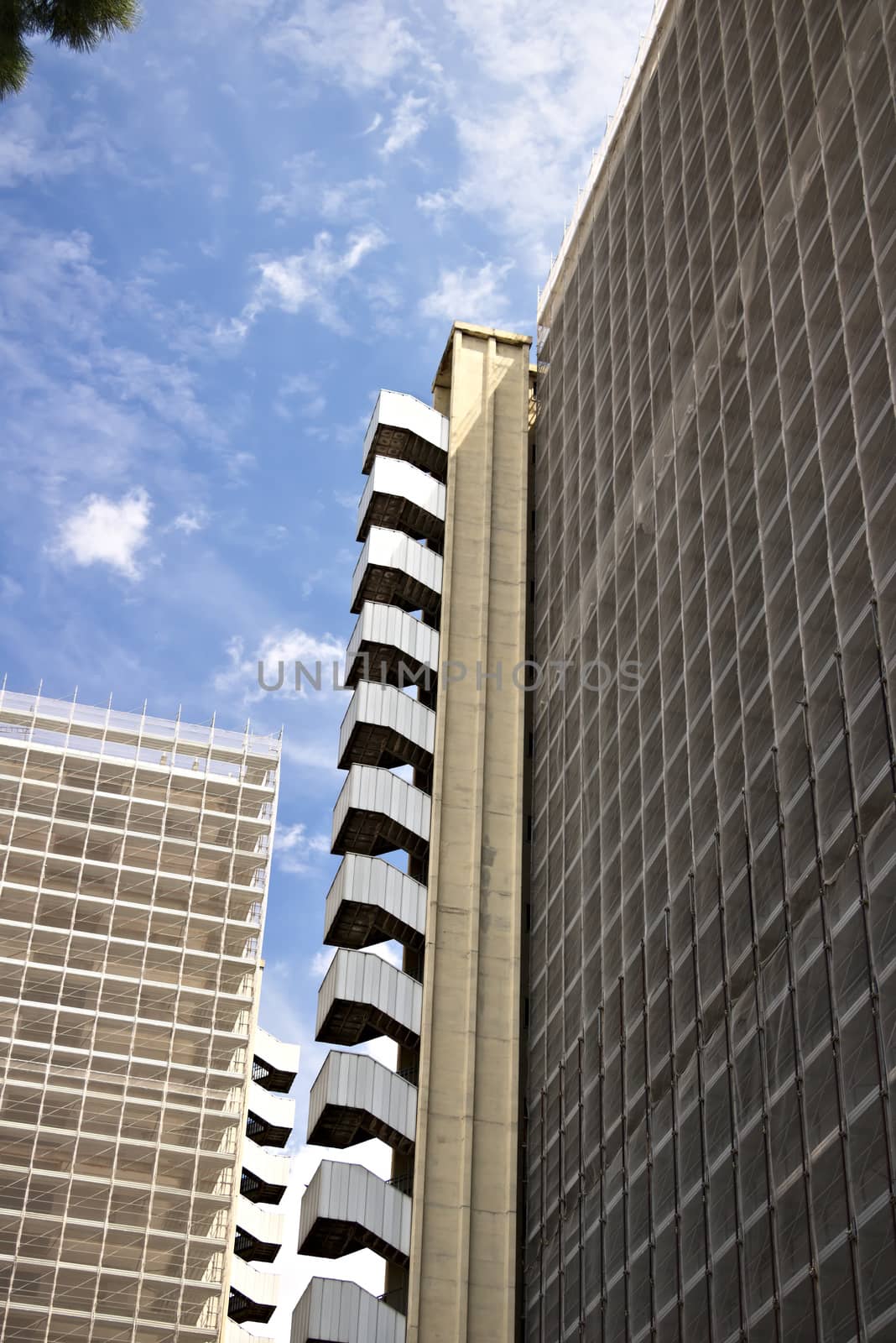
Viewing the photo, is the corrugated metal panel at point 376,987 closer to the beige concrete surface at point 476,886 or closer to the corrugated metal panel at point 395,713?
the beige concrete surface at point 476,886

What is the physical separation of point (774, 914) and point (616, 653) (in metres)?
11.8

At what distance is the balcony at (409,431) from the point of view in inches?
2031

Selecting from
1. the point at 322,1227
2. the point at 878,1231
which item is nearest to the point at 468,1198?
the point at 322,1227

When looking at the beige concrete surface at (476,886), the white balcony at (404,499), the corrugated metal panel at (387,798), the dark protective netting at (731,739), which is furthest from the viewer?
the white balcony at (404,499)

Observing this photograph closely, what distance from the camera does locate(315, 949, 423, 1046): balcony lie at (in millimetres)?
41938

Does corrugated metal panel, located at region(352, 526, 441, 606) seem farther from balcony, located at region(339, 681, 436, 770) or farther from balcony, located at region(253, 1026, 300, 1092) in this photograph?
balcony, located at region(253, 1026, 300, 1092)

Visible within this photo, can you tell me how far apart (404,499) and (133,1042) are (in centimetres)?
1692

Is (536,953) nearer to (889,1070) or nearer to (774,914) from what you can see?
(774,914)

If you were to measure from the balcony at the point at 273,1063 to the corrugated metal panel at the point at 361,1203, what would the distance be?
13266mm

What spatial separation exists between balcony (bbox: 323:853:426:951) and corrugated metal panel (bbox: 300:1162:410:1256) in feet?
19.1

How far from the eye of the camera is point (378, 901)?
4331 centimetres

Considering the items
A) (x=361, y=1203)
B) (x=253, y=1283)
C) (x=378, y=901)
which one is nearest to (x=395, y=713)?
(x=378, y=901)

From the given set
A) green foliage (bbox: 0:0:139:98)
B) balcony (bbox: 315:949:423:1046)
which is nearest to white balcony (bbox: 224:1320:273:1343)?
balcony (bbox: 315:949:423:1046)

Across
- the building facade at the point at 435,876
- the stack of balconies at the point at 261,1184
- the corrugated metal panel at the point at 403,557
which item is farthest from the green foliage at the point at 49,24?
the stack of balconies at the point at 261,1184
